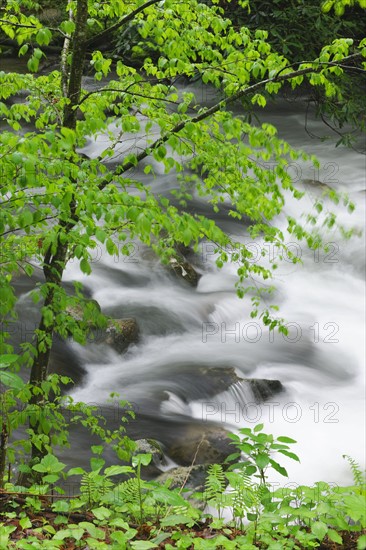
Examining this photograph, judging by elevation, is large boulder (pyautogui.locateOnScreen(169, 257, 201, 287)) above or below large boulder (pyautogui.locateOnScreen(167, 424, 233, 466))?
above

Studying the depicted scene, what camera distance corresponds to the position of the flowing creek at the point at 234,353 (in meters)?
6.64

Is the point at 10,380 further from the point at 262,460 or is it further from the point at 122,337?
the point at 122,337

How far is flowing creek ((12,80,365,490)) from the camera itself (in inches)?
261

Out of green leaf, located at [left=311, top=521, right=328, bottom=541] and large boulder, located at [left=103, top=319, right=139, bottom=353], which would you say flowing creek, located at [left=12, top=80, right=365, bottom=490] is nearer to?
large boulder, located at [left=103, top=319, right=139, bottom=353]

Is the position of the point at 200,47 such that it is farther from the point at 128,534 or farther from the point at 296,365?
the point at 296,365

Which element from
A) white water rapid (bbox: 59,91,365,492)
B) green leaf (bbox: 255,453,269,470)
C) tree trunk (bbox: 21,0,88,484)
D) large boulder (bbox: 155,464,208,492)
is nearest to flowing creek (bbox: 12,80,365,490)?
white water rapid (bbox: 59,91,365,492)

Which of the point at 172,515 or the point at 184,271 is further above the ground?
the point at 184,271

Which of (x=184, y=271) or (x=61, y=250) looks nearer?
(x=61, y=250)

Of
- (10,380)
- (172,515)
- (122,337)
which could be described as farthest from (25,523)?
(122,337)

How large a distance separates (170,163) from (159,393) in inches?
163

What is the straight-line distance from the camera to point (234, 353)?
8133 mm

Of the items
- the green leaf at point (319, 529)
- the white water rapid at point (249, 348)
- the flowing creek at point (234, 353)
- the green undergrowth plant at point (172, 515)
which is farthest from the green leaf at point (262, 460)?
the white water rapid at point (249, 348)

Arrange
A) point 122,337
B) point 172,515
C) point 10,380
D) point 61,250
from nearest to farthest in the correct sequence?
point 10,380, point 172,515, point 61,250, point 122,337

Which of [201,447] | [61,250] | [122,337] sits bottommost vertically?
[201,447]
